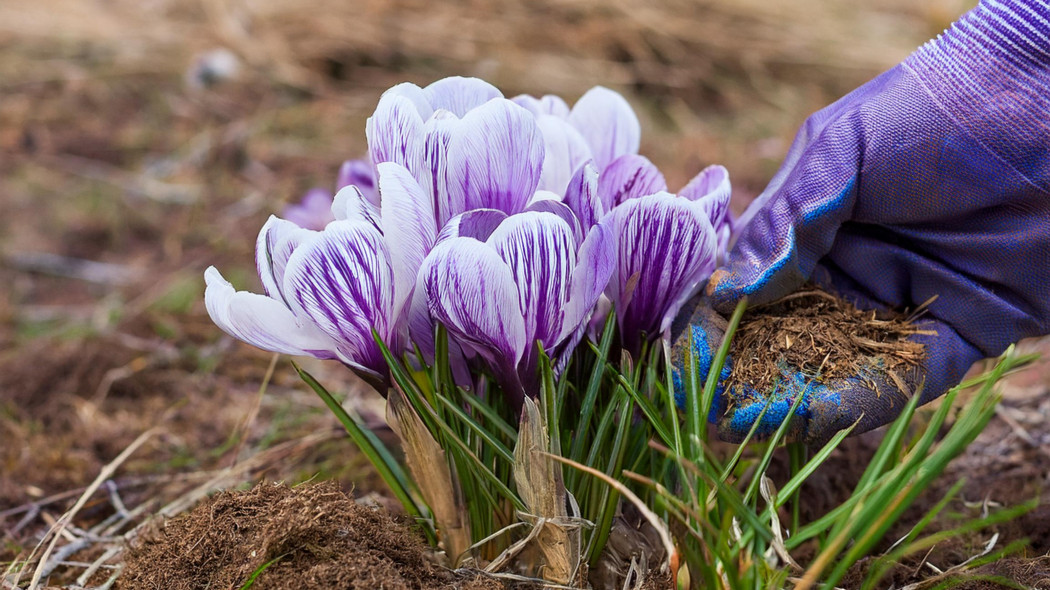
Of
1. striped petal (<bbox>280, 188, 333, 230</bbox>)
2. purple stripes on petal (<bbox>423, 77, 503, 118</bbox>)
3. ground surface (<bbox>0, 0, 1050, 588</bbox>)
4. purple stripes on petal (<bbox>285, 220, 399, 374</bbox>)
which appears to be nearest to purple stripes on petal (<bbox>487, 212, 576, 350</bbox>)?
purple stripes on petal (<bbox>285, 220, 399, 374</bbox>)

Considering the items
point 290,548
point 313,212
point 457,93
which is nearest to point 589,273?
point 457,93

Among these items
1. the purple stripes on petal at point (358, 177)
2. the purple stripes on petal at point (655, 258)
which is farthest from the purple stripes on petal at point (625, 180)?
the purple stripes on petal at point (358, 177)

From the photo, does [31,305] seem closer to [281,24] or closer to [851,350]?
[851,350]

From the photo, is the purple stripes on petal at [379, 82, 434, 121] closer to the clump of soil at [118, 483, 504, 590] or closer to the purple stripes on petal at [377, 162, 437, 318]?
the purple stripes on petal at [377, 162, 437, 318]

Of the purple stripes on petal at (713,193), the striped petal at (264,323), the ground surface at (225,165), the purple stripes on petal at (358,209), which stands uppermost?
the purple stripes on petal at (358,209)

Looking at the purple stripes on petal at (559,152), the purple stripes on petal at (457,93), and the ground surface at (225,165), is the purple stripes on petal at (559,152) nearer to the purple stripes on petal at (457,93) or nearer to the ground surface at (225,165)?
the purple stripes on petal at (457,93)

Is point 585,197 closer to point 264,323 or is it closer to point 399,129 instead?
point 399,129

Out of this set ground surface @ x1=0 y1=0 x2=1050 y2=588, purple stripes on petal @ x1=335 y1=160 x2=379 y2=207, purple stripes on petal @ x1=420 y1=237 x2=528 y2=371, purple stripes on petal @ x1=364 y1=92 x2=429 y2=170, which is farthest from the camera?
ground surface @ x1=0 y1=0 x2=1050 y2=588
